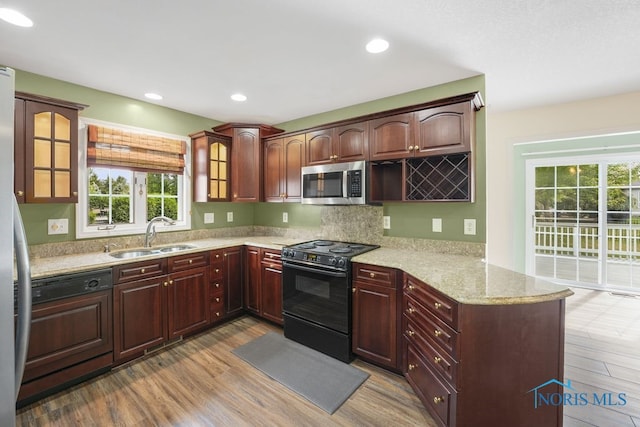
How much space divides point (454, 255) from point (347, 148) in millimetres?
1498

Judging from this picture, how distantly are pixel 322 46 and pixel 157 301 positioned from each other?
2.67 meters

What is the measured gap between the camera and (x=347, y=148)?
296cm

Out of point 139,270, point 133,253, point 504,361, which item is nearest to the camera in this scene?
point 504,361

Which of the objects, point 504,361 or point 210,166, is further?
point 210,166

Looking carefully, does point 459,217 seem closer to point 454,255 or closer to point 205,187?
point 454,255

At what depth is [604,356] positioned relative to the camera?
257 cm

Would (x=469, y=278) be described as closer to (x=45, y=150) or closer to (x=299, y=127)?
(x=299, y=127)

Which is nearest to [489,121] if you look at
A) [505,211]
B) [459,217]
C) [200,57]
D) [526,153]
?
[526,153]

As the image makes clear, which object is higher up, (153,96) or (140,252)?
(153,96)

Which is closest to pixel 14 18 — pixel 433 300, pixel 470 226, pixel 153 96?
pixel 153 96

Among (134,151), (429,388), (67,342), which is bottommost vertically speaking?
(429,388)

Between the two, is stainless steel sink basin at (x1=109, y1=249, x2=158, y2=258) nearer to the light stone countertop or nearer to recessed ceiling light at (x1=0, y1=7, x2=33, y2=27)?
the light stone countertop

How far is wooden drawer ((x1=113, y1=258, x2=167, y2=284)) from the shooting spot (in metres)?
2.39

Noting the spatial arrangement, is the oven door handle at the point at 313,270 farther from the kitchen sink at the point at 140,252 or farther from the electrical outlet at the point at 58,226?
the electrical outlet at the point at 58,226
